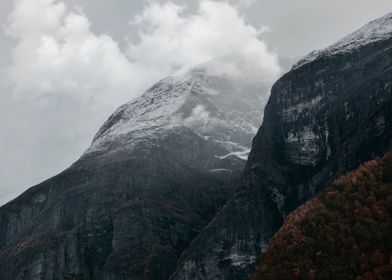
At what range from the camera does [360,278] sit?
653 feet

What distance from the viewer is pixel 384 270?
7761 inches

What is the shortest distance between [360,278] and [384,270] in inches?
273
